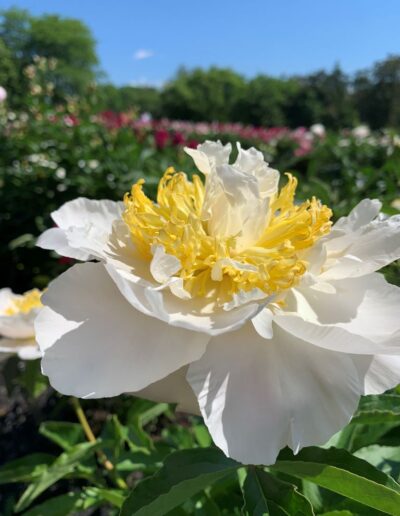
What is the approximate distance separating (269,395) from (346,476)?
0.13 m

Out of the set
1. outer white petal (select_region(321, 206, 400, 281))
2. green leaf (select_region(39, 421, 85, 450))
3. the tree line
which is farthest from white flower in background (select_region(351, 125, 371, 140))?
the tree line

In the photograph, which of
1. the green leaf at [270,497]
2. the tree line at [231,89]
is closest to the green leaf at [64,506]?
the green leaf at [270,497]

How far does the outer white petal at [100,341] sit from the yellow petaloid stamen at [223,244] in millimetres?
75

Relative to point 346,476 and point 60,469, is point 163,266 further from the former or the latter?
point 60,469

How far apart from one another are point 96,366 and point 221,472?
0.21m

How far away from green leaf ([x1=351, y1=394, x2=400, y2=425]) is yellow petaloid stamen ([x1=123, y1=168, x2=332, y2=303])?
0.23 m

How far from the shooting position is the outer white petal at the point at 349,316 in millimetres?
535

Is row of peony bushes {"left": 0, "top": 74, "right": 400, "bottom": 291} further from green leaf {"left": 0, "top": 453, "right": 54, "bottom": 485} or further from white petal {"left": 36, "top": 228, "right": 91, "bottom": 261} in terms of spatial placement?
white petal {"left": 36, "top": 228, "right": 91, "bottom": 261}

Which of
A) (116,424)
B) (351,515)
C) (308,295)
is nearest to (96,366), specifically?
(308,295)

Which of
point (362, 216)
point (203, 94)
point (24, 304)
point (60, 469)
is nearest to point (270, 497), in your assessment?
point (362, 216)

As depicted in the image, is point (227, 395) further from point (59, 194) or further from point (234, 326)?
point (59, 194)

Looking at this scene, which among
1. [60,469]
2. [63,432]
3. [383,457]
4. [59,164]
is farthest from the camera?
[59,164]

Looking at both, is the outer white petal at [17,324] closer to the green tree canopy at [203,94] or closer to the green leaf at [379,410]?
the green leaf at [379,410]

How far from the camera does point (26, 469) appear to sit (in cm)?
121
